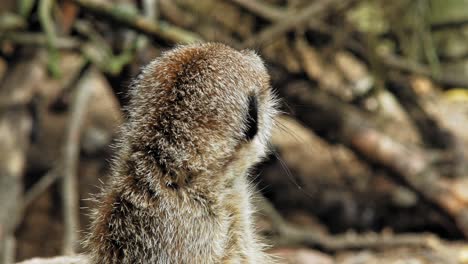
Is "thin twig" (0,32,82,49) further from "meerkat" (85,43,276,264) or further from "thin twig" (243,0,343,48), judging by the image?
"meerkat" (85,43,276,264)

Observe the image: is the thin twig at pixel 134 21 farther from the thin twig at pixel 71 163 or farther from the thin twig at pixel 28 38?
the thin twig at pixel 71 163

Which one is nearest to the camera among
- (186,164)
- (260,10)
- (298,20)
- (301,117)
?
(186,164)

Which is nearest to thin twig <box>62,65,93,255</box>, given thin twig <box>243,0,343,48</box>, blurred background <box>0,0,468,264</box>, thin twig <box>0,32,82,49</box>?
blurred background <box>0,0,468,264</box>

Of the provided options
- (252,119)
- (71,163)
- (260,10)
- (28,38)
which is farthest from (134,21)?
(252,119)

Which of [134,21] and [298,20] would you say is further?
[298,20]

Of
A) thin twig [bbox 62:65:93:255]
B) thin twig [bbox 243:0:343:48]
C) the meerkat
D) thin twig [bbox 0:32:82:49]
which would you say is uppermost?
thin twig [bbox 243:0:343:48]

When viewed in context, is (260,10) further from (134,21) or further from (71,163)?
(71,163)

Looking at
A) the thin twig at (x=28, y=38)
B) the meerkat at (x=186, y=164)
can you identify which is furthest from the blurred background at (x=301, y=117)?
the meerkat at (x=186, y=164)
